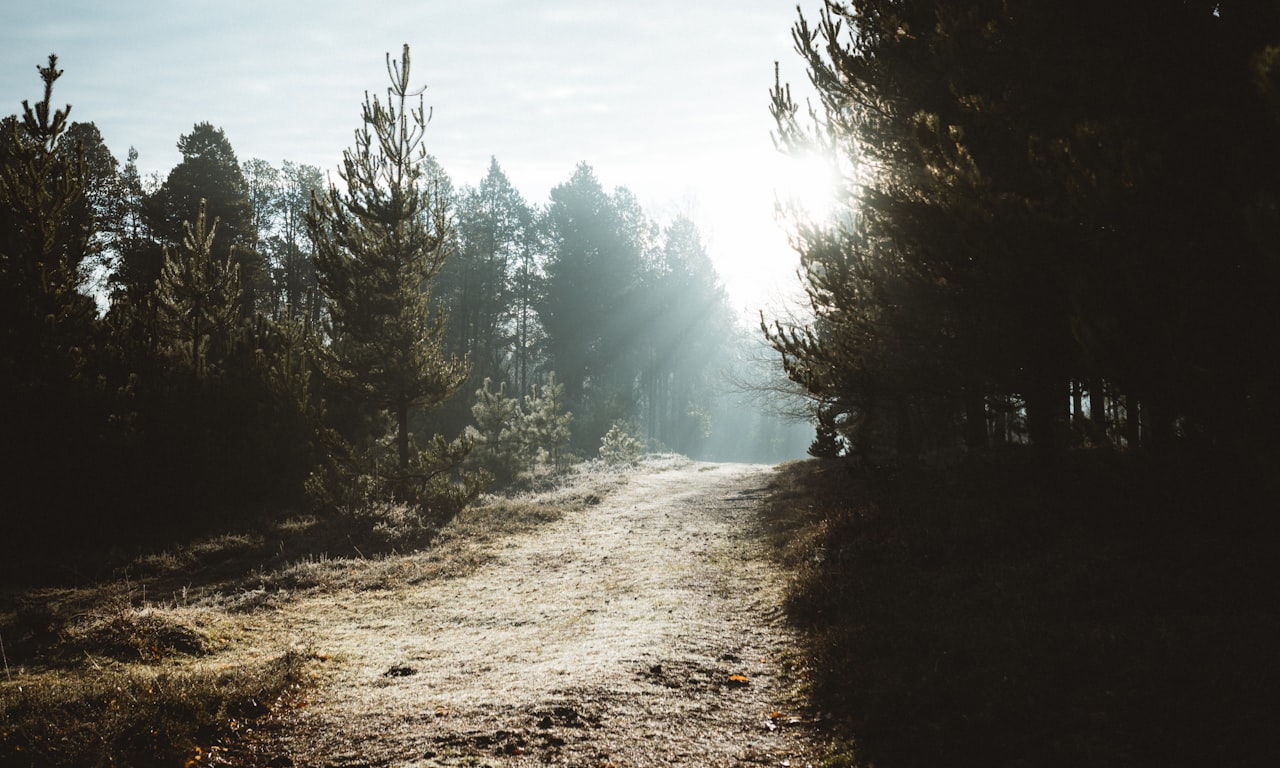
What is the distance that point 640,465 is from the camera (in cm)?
2730

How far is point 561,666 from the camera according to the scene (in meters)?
5.81

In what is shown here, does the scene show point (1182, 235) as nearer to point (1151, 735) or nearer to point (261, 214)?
point (1151, 735)

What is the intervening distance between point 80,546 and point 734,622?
12517mm

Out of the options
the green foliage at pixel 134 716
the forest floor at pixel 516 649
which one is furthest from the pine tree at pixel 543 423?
the green foliage at pixel 134 716

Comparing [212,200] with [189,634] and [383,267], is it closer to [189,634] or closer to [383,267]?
[383,267]

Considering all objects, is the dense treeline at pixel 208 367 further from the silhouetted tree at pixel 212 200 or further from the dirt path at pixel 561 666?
the dirt path at pixel 561 666

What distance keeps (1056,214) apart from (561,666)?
6.34 m

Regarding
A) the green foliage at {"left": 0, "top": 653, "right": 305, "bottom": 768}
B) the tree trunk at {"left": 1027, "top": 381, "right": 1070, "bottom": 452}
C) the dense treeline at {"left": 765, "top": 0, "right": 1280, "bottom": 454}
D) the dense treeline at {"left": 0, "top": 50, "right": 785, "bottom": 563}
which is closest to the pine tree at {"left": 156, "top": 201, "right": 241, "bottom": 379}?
the dense treeline at {"left": 0, "top": 50, "right": 785, "bottom": 563}

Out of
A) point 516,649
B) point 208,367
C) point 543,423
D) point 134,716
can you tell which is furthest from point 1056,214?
point 543,423

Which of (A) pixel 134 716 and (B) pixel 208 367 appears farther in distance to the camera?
(B) pixel 208 367

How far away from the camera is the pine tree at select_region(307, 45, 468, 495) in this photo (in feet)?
44.6

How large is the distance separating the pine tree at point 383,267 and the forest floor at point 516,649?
3.56m

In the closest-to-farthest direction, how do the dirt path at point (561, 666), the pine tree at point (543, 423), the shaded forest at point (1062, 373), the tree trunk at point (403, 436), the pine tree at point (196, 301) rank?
the shaded forest at point (1062, 373), the dirt path at point (561, 666), the tree trunk at point (403, 436), the pine tree at point (196, 301), the pine tree at point (543, 423)

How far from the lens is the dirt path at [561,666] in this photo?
4301 millimetres
